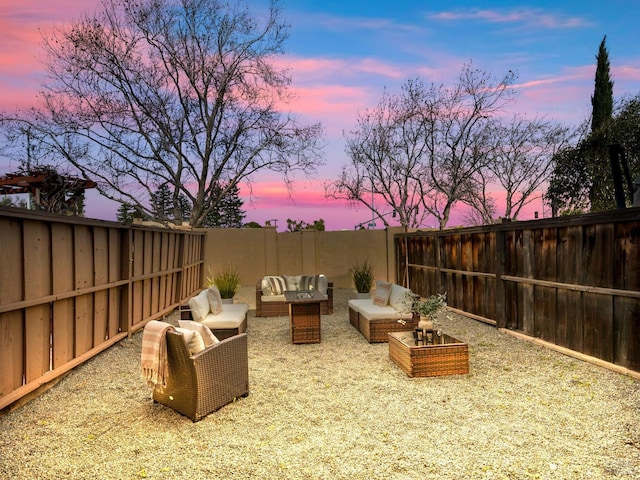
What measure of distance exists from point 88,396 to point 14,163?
11787 mm

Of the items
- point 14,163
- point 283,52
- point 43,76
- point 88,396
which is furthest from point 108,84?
point 88,396

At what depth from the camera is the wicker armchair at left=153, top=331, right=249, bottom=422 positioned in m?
3.37

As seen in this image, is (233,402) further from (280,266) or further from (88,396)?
(280,266)

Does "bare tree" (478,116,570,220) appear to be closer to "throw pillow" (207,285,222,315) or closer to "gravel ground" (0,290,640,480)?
"throw pillow" (207,285,222,315)

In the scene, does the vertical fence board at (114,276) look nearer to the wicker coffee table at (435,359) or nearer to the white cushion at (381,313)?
the white cushion at (381,313)

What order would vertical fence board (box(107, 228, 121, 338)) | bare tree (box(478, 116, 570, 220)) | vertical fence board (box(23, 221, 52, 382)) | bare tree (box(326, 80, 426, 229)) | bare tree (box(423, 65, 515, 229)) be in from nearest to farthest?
vertical fence board (box(23, 221, 52, 382)) → vertical fence board (box(107, 228, 121, 338)) → bare tree (box(423, 65, 515, 229)) → bare tree (box(326, 80, 426, 229)) → bare tree (box(478, 116, 570, 220))

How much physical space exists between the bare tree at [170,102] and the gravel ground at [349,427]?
11.8 m

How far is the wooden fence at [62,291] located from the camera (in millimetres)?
3605

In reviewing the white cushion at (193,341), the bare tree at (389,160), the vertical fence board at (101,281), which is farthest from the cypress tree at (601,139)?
the white cushion at (193,341)

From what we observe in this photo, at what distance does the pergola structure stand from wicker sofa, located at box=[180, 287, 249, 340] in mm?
6698

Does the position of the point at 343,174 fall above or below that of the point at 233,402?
above

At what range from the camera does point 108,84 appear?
47.4ft

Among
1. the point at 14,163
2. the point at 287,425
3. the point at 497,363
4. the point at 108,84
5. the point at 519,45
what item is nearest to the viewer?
the point at 287,425

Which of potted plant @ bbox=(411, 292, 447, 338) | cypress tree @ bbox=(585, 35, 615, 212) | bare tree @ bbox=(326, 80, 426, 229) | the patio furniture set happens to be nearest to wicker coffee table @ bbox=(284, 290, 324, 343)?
the patio furniture set
